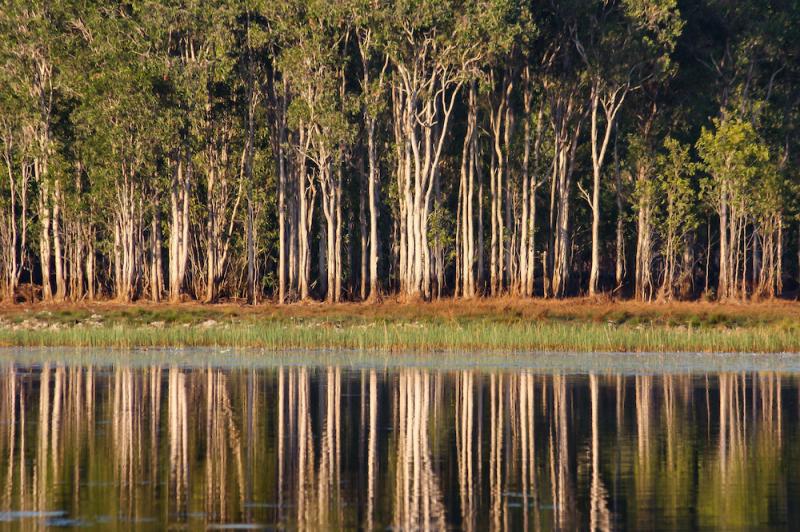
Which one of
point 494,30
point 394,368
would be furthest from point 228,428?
point 494,30

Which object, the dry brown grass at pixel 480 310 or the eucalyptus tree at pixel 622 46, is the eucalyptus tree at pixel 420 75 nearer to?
the dry brown grass at pixel 480 310

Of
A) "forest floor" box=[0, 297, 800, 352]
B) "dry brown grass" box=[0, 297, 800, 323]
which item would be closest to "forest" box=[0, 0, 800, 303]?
"dry brown grass" box=[0, 297, 800, 323]

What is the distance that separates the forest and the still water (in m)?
28.9

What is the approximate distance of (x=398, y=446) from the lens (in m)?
24.9

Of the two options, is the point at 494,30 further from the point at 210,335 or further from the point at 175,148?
the point at 210,335

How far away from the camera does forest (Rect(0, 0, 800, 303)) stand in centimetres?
6831

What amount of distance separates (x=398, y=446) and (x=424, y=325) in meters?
30.5

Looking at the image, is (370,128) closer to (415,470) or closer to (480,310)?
(480,310)

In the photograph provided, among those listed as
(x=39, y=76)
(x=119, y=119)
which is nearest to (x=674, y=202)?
(x=119, y=119)

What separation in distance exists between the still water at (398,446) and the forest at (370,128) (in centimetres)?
2893

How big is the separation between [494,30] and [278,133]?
13626 mm

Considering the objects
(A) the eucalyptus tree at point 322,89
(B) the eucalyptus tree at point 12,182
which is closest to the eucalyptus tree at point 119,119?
(B) the eucalyptus tree at point 12,182

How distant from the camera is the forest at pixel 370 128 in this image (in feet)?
224

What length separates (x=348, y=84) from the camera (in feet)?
261
